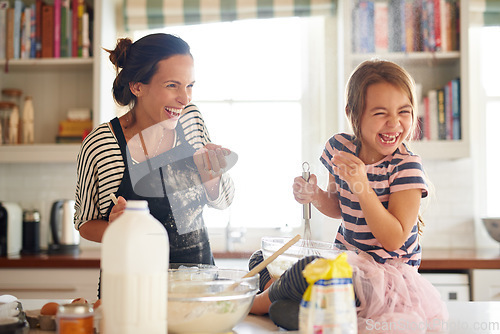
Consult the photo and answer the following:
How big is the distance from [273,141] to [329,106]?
632mm

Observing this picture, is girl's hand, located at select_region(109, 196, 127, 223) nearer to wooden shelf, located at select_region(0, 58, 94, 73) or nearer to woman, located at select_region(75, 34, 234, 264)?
woman, located at select_region(75, 34, 234, 264)

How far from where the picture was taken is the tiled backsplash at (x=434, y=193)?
2750 mm

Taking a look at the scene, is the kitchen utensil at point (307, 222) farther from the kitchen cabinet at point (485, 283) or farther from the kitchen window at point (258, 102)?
the kitchen cabinet at point (485, 283)

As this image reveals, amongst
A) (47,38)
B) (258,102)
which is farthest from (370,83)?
(47,38)

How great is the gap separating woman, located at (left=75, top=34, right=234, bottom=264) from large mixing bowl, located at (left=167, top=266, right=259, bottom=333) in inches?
18.8

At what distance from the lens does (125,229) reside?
0.72m

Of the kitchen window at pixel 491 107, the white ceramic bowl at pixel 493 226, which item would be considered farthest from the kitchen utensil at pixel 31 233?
the kitchen window at pixel 491 107

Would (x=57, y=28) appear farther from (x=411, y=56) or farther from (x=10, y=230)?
(x=411, y=56)

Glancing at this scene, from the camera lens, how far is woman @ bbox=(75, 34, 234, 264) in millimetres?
1363

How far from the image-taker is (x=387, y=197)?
1.22 meters

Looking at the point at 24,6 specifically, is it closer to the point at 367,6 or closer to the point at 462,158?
the point at 367,6

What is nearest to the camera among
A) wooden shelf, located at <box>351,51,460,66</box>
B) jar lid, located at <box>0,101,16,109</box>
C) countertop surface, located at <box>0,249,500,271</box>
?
countertop surface, located at <box>0,249,500,271</box>

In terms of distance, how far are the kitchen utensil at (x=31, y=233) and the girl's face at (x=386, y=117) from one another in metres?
1.89

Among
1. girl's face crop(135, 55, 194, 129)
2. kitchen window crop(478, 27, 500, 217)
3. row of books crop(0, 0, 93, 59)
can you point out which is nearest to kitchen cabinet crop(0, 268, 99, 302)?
row of books crop(0, 0, 93, 59)
